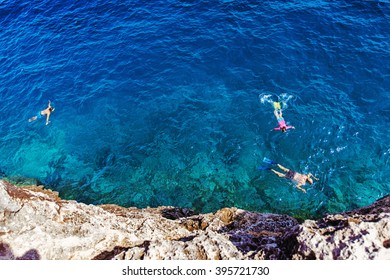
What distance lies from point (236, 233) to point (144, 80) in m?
19.8

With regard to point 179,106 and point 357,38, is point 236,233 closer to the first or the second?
point 179,106

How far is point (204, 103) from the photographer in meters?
A: 25.7

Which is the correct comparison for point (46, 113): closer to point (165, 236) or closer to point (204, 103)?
point (204, 103)

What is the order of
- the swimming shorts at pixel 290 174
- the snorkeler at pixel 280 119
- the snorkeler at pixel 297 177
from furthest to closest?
the snorkeler at pixel 280 119, the swimming shorts at pixel 290 174, the snorkeler at pixel 297 177

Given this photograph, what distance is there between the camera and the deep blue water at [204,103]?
69.1 feet

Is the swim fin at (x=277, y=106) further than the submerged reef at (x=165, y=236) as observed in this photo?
Yes

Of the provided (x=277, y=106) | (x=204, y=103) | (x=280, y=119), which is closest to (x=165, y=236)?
(x=280, y=119)

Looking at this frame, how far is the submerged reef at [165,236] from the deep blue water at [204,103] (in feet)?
24.2

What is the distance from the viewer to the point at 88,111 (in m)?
26.9

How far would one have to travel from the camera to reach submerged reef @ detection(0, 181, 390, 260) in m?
8.41

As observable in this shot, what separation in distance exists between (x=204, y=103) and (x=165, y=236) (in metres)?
15.3

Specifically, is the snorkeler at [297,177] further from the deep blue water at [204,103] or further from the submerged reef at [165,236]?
the submerged reef at [165,236]

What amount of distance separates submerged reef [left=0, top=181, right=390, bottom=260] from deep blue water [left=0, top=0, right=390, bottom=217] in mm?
7380

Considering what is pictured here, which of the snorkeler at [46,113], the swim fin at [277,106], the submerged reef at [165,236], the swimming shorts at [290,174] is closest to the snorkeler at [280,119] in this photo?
the swim fin at [277,106]
